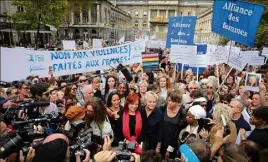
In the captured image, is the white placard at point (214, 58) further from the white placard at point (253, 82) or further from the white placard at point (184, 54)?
the white placard at point (253, 82)

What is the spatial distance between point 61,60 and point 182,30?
3713mm

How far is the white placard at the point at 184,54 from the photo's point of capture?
624 cm

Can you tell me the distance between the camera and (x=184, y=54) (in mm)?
6309

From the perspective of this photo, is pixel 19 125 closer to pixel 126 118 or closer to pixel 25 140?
pixel 25 140

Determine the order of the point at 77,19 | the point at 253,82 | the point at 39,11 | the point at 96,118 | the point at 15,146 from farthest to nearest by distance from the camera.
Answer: the point at 77,19
the point at 39,11
the point at 253,82
the point at 96,118
the point at 15,146

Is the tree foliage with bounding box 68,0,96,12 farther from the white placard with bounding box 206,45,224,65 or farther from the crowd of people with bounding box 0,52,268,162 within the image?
the crowd of people with bounding box 0,52,268,162

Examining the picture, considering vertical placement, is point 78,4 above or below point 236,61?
above

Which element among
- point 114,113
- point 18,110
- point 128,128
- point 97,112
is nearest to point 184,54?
point 114,113

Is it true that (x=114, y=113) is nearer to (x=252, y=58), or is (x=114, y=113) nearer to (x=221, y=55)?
(x=221, y=55)

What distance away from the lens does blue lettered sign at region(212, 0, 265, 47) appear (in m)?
4.64

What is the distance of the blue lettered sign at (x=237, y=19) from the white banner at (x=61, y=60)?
2254 mm

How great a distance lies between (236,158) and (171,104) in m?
1.59

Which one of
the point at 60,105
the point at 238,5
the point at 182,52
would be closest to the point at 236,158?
the point at 60,105

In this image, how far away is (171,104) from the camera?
3748 millimetres
